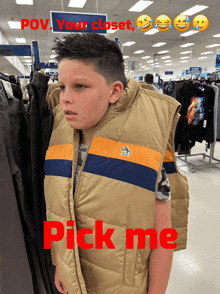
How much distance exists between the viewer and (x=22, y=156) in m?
0.94

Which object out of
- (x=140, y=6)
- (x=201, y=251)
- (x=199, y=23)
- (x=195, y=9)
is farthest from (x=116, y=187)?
Answer: (x=195, y=9)

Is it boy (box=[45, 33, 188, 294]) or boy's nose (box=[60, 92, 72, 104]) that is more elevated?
boy's nose (box=[60, 92, 72, 104])

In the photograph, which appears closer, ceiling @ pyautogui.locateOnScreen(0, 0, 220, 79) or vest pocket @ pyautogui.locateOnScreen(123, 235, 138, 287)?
vest pocket @ pyautogui.locateOnScreen(123, 235, 138, 287)

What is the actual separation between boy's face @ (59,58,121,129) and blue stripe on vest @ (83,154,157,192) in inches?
6.1

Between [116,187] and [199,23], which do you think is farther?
[199,23]

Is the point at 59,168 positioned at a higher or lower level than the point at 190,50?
lower

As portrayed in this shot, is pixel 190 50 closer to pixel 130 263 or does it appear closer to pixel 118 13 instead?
pixel 118 13

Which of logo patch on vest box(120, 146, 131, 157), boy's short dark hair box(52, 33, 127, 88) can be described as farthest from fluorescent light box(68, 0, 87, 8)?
logo patch on vest box(120, 146, 131, 157)

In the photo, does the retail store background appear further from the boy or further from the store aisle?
the boy

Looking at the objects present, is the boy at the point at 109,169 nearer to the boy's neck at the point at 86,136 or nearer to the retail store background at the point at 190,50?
the boy's neck at the point at 86,136

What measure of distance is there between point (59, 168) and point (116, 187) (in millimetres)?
241

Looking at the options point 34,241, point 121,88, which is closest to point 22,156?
point 34,241

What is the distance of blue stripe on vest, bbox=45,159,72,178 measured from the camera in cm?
75

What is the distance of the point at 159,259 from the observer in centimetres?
75
